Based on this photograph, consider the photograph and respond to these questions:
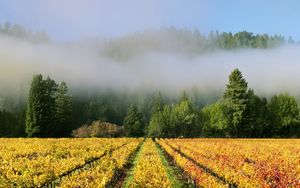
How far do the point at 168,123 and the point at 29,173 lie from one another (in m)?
96.7

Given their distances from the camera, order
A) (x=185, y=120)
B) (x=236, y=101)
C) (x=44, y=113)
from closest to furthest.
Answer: (x=44, y=113), (x=236, y=101), (x=185, y=120)

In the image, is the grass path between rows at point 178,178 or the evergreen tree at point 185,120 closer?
the grass path between rows at point 178,178

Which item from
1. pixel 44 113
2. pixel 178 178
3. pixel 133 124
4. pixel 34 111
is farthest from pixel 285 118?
pixel 178 178

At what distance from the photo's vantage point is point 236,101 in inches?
3661

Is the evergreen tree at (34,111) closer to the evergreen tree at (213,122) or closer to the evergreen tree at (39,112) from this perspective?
the evergreen tree at (39,112)

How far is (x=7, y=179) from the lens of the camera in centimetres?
2022

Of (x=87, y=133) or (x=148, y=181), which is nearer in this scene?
(x=148, y=181)

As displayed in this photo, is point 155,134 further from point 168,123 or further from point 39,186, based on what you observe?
point 39,186

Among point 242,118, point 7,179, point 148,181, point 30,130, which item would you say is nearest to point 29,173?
point 7,179

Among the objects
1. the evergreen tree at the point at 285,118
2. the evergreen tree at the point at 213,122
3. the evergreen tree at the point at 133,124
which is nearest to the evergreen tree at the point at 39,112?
the evergreen tree at the point at 133,124

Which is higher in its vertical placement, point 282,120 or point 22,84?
point 22,84

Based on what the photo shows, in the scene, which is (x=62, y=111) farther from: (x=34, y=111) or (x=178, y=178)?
(x=178, y=178)

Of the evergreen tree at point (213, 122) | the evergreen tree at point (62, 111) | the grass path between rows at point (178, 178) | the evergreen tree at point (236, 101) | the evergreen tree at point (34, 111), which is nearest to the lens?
the grass path between rows at point (178, 178)

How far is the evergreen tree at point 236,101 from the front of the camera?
91.8m
